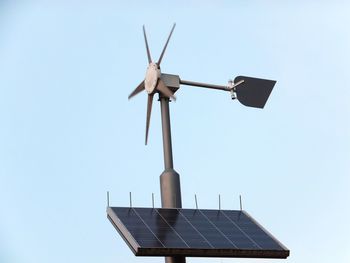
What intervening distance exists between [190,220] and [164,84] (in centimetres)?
796

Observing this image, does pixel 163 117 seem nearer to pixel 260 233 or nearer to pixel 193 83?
pixel 193 83

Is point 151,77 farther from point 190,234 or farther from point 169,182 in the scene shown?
point 190,234

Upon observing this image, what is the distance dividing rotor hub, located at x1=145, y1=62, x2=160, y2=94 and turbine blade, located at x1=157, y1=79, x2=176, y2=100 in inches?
9.3

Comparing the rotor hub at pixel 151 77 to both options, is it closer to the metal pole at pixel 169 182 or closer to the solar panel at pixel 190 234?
the metal pole at pixel 169 182

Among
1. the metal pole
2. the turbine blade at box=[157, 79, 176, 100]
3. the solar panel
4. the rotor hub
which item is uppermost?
the rotor hub

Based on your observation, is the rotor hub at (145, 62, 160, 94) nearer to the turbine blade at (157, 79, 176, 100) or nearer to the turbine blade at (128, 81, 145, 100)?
the turbine blade at (157, 79, 176, 100)

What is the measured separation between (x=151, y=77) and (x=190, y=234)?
10.0 meters

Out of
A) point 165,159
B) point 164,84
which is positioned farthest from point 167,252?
point 164,84

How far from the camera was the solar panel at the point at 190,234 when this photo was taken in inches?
1391

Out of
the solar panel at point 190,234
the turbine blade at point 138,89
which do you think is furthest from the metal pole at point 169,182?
the turbine blade at point 138,89

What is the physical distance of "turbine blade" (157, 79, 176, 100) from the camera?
4222 centimetres

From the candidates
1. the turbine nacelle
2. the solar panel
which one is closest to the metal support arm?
the turbine nacelle

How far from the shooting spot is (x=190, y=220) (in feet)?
128

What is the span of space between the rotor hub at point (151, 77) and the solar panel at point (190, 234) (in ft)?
23.7
